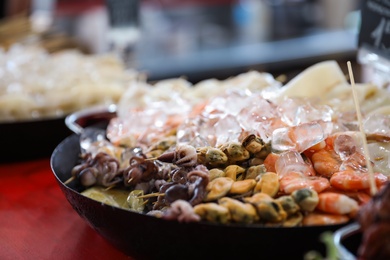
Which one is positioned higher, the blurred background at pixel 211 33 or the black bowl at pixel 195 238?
the black bowl at pixel 195 238

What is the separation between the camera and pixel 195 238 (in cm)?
109

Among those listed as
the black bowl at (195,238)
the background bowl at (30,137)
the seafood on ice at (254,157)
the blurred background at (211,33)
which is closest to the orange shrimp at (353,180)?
the seafood on ice at (254,157)

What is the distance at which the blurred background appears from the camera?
402 cm

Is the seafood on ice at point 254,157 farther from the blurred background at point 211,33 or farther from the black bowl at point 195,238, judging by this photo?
the blurred background at point 211,33

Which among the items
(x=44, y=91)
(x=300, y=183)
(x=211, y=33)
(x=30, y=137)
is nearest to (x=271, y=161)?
(x=300, y=183)

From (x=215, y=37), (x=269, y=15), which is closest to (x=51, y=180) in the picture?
(x=215, y=37)

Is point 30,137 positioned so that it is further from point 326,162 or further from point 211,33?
point 211,33

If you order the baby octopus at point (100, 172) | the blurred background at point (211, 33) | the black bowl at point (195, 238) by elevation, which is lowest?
the blurred background at point (211, 33)

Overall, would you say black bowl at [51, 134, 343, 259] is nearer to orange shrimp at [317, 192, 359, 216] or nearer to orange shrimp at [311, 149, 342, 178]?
orange shrimp at [317, 192, 359, 216]

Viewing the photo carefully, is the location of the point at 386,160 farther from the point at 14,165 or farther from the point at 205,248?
the point at 14,165

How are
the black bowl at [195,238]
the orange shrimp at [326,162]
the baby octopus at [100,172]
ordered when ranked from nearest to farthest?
the black bowl at [195,238], the orange shrimp at [326,162], the baby octopus at [100,172]

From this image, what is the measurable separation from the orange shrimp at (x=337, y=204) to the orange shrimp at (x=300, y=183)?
0.18 feet

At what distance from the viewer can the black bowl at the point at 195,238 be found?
3.42ft

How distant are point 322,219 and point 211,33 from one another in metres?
4.35
